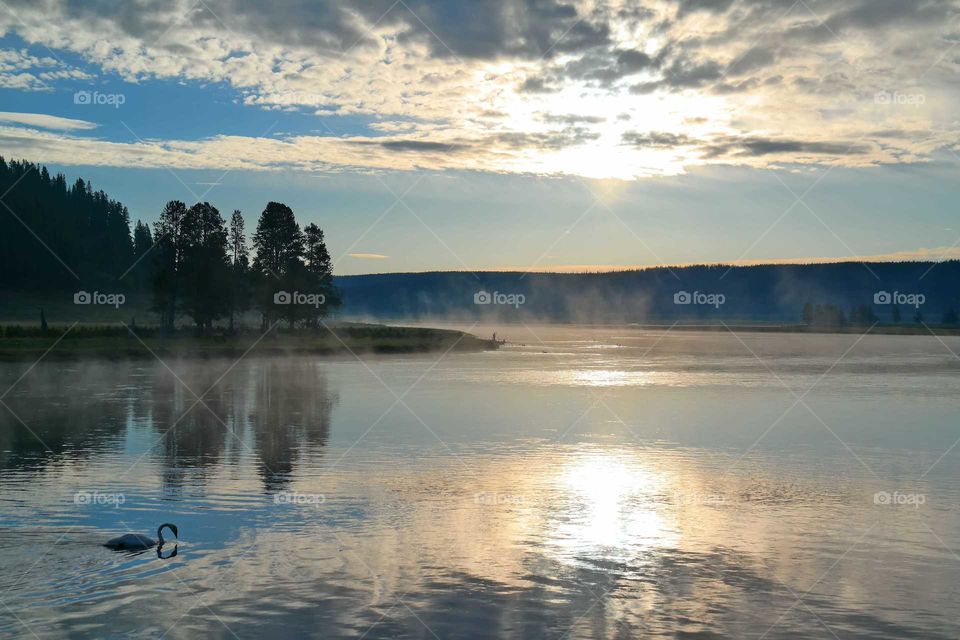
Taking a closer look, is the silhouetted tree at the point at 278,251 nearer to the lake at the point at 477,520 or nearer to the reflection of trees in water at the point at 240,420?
the reflection of trees in water at the point at 240,420

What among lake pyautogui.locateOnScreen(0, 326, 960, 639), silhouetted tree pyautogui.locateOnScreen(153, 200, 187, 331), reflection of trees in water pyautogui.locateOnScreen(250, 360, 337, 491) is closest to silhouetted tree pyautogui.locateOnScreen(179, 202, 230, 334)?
silhouetted tree pyautogui.locateOnScreen(153, 200, 187, 331)

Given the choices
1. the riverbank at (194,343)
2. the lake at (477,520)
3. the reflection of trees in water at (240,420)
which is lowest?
the lake at (477,520)

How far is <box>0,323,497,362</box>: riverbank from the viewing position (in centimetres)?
8262

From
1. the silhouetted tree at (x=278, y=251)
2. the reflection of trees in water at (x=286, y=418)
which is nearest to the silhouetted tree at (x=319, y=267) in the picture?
the silhouetted tree at (x=278, y=251)

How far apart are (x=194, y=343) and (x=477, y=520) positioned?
8417 centimetres

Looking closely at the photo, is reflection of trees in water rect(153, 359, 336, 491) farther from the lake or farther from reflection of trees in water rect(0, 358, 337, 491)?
the lake

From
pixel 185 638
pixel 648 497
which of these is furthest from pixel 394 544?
pixel 648 497

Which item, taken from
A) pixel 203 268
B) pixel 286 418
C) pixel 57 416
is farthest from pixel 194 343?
pixel 286 418

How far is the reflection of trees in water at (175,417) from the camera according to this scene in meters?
29.2

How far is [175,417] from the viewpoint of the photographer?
4066 centimetres

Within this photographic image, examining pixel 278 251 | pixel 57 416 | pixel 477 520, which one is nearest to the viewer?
pixel 477 520

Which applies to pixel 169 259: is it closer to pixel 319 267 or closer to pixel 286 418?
pixel 319 267

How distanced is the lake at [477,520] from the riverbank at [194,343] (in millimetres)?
40560

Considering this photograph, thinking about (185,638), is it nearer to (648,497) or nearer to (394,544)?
(394,544)
